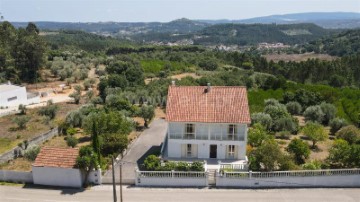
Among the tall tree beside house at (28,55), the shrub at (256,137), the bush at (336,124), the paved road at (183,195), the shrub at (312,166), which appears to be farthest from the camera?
the tall tree beside house at (28,55)

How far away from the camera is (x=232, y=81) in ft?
231

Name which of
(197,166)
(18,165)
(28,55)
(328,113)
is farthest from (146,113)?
(28,55)

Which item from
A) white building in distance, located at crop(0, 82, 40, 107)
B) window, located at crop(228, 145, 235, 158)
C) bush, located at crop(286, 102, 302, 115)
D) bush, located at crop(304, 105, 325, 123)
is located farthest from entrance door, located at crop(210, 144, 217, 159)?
white building in distance, located at crop(0, 82, 40, 107)

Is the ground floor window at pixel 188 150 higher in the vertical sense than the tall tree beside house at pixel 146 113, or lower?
lower

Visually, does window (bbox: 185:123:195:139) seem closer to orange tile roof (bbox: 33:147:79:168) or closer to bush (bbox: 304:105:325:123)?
orange tile roof (bbox: 33:147:79:168)

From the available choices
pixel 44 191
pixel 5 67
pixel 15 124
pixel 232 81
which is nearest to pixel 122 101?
pixel 15 124

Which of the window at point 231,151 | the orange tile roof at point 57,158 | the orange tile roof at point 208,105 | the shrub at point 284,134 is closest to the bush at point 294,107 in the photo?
the shrub at point 284,134

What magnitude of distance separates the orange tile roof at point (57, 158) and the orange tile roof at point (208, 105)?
26.6ft

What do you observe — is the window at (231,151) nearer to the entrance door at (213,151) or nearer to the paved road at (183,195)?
the entrance door at (213,151)

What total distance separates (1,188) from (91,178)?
679 cm

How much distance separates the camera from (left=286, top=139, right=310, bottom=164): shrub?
31.2 m

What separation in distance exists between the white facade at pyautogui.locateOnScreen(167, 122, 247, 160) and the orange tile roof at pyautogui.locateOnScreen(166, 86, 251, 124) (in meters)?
0.60

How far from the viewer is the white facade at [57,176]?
2775cm

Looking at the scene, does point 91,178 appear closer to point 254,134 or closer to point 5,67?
point 254,134
